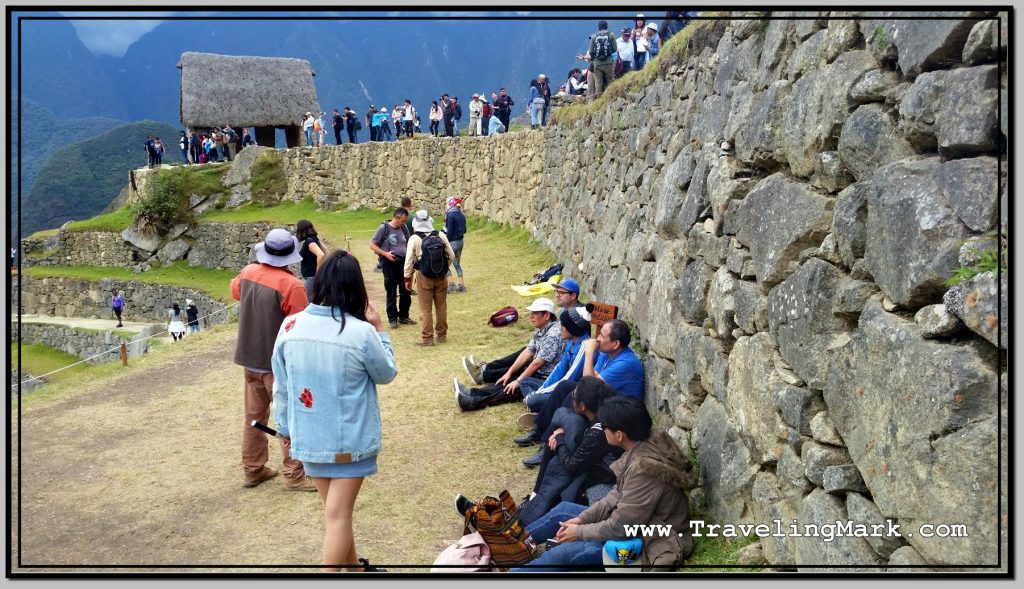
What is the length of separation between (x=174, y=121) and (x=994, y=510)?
10189 cm

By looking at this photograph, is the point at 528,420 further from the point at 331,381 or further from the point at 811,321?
the point at 811,321

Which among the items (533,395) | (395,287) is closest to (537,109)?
(395,287)

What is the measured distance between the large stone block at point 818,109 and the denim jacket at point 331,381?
2066 millimetres

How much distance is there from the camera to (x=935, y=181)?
105 inches

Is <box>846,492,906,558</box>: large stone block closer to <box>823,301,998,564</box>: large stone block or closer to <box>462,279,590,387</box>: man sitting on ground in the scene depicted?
<box>823,301,998,564</box>: large stone block

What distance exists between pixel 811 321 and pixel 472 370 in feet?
14.3

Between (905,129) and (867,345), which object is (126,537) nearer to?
(867,345)

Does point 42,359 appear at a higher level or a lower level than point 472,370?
lower

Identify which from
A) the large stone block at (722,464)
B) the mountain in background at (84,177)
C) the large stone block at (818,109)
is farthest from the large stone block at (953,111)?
the mountain in background at (84,177)

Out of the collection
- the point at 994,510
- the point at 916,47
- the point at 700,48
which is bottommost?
the point at 994,510

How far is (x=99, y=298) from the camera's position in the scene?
82.6 feet

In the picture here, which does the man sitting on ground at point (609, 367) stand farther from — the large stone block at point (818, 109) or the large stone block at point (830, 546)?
the large stone block at point (830, 546)

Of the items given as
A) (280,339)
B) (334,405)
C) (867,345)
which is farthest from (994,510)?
(280,339)

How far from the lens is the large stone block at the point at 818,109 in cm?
342
